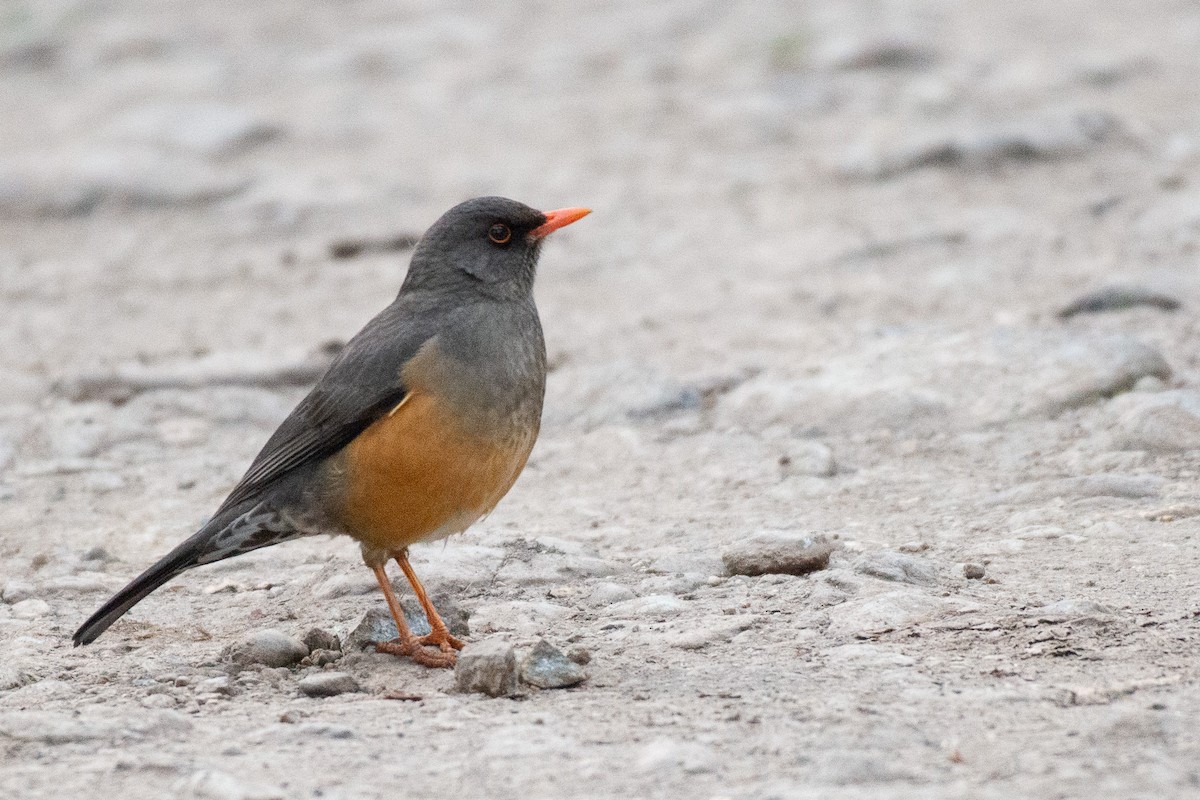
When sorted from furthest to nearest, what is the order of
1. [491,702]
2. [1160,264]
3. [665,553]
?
[1160,264]
[665,553]
[491,702]

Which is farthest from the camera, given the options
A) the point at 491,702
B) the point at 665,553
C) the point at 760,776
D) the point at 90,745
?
the point at 665,553

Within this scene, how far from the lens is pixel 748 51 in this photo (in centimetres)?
1387

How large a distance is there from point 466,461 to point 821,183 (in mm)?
6186

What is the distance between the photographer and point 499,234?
6254 millimetres

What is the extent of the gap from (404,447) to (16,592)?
1.63 metres

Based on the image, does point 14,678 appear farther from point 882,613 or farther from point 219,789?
point 882,613

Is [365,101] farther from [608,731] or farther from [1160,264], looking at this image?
[608,731]

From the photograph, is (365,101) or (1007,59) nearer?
(1007,59)

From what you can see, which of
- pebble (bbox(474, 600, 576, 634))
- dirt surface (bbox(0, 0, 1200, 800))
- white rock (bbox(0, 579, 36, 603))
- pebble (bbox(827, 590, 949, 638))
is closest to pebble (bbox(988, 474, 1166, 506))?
dirt surface (bbox(0, 0, 1200, 800))

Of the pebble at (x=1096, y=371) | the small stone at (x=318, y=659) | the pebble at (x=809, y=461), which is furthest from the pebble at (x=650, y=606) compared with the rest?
the pebble at (x=1096, y=371)

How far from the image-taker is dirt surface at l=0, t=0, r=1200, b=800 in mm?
4328

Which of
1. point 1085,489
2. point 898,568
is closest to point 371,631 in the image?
point 898,568

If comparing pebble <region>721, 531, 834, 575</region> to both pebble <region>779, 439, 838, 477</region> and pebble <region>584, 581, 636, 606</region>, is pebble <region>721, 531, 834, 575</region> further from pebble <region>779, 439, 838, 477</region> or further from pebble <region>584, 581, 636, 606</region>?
pebble <region>779, 439, 838, 477</region>

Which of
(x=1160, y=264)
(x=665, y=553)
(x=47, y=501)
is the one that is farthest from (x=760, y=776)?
(x=1160, y=264)
